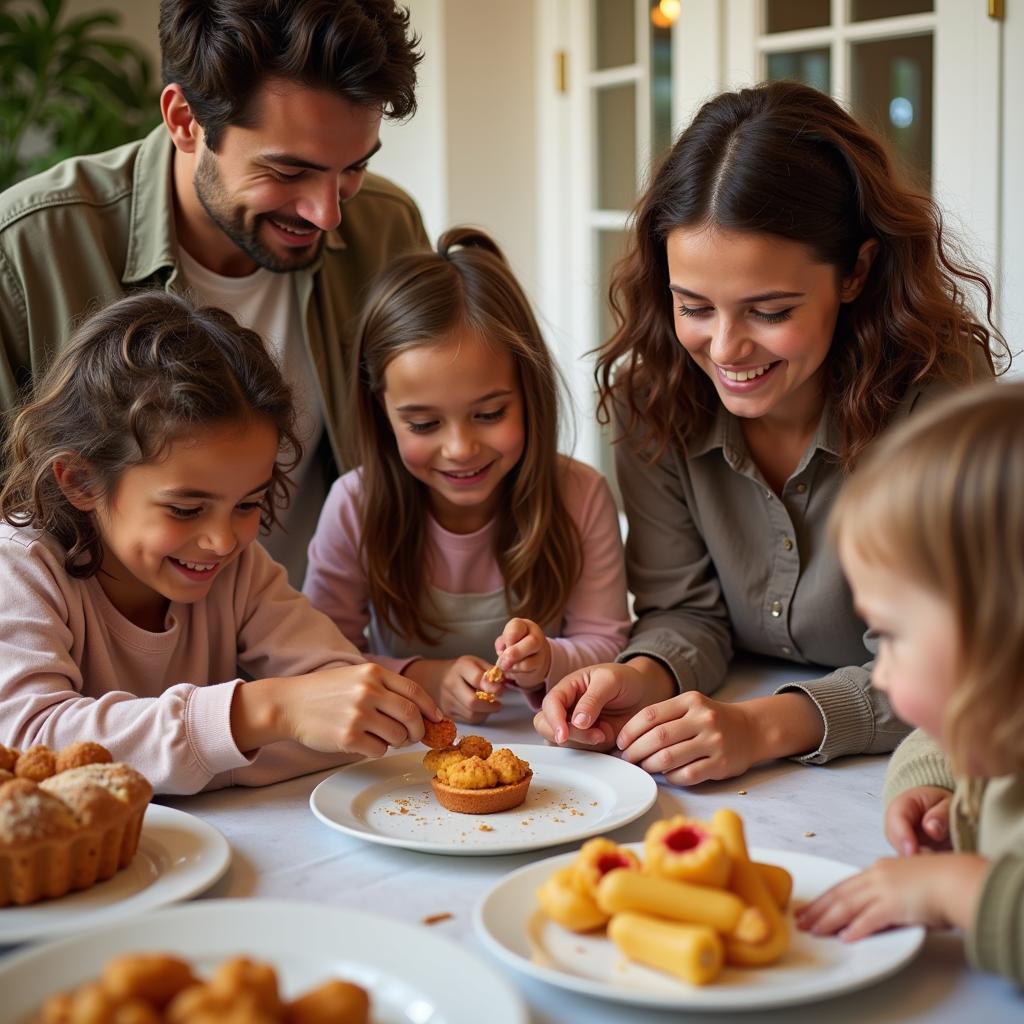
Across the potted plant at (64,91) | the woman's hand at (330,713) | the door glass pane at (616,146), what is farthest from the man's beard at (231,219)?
the potted plant at (64,91)

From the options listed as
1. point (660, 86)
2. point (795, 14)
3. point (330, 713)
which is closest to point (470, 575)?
point (330, 713)

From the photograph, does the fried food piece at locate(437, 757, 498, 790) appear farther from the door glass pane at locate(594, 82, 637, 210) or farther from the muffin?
the door glass pane at locate(594, 82, 637, 210)

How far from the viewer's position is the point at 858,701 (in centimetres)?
153

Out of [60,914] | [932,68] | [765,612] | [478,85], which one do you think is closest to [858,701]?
[765,612]

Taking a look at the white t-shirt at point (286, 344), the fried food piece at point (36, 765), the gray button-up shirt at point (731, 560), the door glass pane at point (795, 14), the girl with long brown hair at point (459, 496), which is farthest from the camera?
the door glass pane at point (795, 14)

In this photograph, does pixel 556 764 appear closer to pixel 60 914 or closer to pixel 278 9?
pixel 60 914

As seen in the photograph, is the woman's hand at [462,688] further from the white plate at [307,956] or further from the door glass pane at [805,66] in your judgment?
the door glass pane at [805,66]

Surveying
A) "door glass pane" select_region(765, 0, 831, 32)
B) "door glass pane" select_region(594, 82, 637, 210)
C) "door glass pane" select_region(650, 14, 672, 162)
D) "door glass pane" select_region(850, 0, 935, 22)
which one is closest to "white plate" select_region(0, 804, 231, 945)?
"door glass pane" select_region(850, 0, 935, 22)

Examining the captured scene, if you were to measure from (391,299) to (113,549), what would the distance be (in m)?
0.63

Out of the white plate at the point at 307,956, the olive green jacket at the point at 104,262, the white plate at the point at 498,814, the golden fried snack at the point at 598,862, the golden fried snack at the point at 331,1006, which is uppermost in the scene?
the olive green jacket at the point at 104,262

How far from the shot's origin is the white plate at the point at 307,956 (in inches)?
35.5

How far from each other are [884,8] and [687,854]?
2725 mm

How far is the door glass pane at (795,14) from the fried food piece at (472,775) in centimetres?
261

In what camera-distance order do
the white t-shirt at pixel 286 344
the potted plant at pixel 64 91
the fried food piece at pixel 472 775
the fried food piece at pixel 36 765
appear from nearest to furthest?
1. the fried food piece at pixel 36 765
2. the fried food piece at pixel 472 775
3. the white t-shirt at pixel 286 344
4. the potted plant at pixel 64 91
